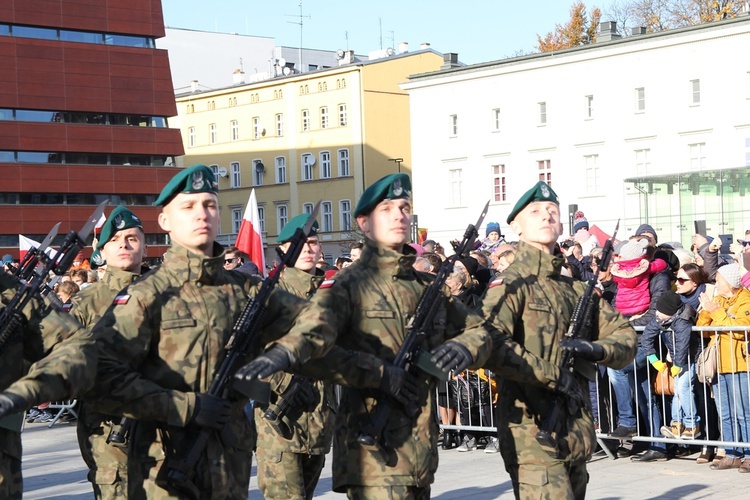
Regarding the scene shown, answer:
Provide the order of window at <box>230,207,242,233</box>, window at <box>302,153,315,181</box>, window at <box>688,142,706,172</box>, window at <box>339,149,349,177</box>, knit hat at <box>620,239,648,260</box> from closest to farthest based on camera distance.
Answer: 1. knit hat at <box>620,239,648,260</box>
2. window at <box>688,142,706,172</box>
3. window at <box>339,149,349,177</box>
4. window at <box>302,153,315,181</box>
5. window at <box>230,207,242,233</box>

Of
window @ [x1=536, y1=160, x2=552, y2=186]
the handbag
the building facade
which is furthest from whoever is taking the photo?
window @ [x1=536, y1=160, x2=552, y2=186]

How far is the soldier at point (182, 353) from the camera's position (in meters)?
5.55

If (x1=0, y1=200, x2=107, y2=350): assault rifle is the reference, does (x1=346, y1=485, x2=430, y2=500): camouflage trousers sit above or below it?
below

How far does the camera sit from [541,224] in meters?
7.38

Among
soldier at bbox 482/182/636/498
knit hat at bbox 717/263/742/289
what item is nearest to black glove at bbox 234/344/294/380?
soldier at bbox 482/182/636/498

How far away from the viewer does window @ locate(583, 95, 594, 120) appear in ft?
188

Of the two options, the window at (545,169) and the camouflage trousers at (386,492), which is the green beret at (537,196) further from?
the window at (545,169)

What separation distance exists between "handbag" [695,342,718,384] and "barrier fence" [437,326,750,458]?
1.0 inches

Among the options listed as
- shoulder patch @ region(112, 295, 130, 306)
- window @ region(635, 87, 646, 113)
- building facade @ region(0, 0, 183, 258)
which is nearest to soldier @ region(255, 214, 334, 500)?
shoulder patch @ region(112, 295, 130, 306)

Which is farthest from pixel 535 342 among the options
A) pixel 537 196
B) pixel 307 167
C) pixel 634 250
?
pixel 307 167

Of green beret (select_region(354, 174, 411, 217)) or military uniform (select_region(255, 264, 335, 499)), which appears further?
military uniform (select_region(255, 264, 335, 499))

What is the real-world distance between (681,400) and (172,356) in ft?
24.1

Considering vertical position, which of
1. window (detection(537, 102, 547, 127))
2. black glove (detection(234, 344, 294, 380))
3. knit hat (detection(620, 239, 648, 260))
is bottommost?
black glove (detection(234, 344, 294, 380))

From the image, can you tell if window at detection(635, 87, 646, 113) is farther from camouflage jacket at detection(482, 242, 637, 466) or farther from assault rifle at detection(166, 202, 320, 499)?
assault rifle at detection(166, 202, 320, 499)
